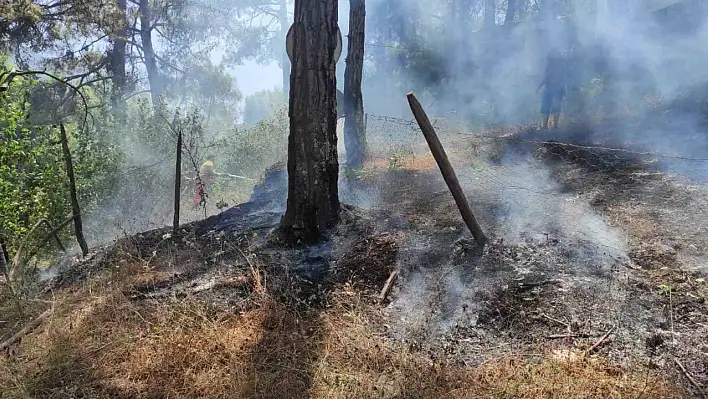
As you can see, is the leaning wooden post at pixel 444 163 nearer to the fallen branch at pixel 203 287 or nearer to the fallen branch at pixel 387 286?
the fallen branch at pixel 387 286

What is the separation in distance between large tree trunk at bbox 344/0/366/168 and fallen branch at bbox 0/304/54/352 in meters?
6.11

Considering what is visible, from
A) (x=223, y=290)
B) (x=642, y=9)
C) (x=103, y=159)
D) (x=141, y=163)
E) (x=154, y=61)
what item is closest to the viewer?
(x=223, y=290)

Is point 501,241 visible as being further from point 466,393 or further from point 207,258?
point 207,258

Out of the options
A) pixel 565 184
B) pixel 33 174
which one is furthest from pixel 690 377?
pixel 33 174

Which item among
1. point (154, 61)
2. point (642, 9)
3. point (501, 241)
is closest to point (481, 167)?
point (501, 241)

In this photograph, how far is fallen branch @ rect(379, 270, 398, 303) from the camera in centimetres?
398

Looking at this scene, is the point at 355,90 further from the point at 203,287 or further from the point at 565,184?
the point at 203,287

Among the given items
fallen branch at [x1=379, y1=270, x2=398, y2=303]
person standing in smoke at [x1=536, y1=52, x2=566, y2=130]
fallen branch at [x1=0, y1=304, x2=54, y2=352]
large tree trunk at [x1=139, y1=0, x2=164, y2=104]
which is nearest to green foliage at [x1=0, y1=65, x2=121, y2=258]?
fallen branch at [x1=0, y1=304, x2=54, y2=352]

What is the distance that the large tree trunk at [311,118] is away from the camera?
498cm

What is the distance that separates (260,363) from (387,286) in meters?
1.35

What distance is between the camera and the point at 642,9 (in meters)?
12.0

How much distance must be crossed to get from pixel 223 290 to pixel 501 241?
9.06 feet

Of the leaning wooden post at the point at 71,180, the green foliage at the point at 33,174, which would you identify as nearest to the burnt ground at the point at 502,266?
the leaning wooden post at the point at 71,180

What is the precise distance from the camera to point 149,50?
645 inches
